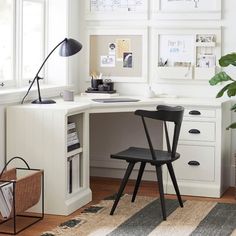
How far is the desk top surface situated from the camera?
15.0ft

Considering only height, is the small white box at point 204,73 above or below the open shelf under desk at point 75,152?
above

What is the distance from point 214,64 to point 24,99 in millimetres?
1714

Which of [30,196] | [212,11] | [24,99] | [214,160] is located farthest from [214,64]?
[30,196]

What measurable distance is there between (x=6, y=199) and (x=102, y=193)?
50.1 inches

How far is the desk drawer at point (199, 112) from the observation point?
5020 mm

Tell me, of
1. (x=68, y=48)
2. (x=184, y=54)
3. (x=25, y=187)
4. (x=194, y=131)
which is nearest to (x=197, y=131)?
(x=194, y=131)

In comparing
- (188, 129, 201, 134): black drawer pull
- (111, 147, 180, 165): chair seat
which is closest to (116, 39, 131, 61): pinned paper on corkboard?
(188, 129, 201, 134): black drawer pull

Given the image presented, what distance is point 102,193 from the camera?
519 cm

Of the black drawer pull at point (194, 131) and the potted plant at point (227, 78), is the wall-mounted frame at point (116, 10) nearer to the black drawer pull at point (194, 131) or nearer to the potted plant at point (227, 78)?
the potted plant at point (227, 78)

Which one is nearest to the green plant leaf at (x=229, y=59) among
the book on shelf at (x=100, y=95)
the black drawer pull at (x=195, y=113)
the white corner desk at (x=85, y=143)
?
the white corner desk at (x=85, y=143)

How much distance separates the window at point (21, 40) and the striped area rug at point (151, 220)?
4.10ft

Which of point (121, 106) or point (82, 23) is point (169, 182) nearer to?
point (121, 106)

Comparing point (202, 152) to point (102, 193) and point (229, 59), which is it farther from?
point (102, 193)

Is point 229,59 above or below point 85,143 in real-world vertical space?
above
